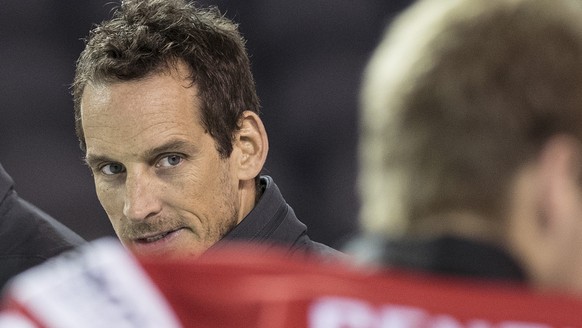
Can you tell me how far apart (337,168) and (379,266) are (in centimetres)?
379

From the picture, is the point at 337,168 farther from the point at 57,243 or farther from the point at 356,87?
the point at 57,243

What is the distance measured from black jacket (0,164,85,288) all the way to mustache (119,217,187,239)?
0.62ft

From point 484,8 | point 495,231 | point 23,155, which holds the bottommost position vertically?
point 23,155

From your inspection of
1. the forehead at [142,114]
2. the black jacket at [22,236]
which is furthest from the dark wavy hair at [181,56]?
the black jacket at [22,236]

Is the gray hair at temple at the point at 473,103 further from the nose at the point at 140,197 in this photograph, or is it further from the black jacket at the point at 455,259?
the nose at the point at 140,197

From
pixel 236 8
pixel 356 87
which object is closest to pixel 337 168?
pixel 356 87

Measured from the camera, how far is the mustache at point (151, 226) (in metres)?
2.37

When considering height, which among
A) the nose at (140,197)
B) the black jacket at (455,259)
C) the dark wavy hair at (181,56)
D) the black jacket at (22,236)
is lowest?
the black jacket at (22,236)

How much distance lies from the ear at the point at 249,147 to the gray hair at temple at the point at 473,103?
5.24 feet

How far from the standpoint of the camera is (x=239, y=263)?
2.87 feet

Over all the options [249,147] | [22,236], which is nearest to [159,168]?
[249,147]

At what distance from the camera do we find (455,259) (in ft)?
2.93

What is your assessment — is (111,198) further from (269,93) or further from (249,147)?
(269,93)

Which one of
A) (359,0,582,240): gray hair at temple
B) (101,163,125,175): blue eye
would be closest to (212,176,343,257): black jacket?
(101,163,125,175): blue eye
